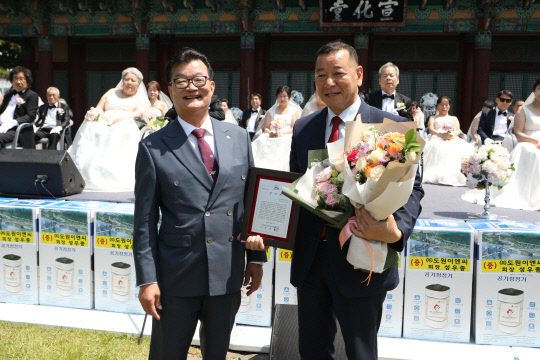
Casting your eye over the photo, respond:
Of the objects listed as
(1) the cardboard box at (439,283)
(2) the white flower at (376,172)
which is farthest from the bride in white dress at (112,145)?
(2) the white flower at (376,172)

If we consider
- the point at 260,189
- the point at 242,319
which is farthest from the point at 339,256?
Result: the point at 242,319

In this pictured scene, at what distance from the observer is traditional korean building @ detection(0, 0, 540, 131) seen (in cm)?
1132

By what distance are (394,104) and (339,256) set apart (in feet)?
14.5

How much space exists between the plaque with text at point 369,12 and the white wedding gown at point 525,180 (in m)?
5.81

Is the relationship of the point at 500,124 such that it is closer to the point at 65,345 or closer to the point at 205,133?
the point at 205,133

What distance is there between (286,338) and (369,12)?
9.98m

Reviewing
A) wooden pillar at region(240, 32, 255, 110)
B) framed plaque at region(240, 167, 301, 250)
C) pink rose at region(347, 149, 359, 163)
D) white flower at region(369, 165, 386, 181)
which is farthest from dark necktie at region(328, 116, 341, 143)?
wooden pillar at region(240, 32, 255, 110)

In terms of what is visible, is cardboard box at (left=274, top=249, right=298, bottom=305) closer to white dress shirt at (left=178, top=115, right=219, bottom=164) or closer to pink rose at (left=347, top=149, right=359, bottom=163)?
white dress shirt at (left=178, top=115, right=219, bottom=164)

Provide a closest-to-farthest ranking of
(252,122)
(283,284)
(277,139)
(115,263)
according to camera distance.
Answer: (283,284)
(115,263)
(277,139)
(252,122)

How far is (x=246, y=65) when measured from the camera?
39.8 ft

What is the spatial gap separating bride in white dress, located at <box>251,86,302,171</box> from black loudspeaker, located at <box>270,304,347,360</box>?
4.52 m

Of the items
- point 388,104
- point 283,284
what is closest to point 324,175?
point 283,284

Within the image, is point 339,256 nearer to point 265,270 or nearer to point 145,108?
point 265,270

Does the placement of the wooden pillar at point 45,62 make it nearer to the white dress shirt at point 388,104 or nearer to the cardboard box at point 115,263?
the white dress shirt at point 388,104
